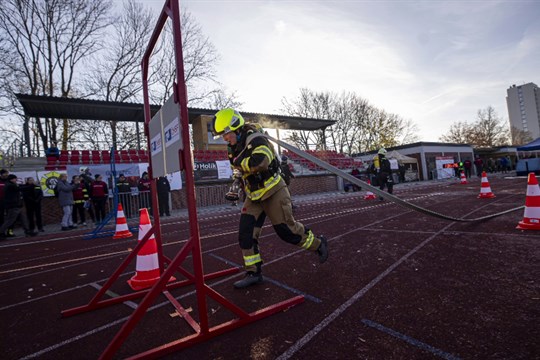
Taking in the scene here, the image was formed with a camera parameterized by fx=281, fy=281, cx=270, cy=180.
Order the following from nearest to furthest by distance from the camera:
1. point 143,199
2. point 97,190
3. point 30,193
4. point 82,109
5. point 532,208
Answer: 1. point 532,208
2. point 30,193
3. point 97,190
4. point 143,199
5. point 82,109

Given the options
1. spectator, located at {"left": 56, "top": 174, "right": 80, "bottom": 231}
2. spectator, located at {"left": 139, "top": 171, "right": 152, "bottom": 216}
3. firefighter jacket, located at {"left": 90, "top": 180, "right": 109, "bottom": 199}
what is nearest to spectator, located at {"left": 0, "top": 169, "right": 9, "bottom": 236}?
spectator, located at {"left": 56, "top": 174, "right": 80, "bottom": 231}

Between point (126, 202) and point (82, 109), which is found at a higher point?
point (82, 109)

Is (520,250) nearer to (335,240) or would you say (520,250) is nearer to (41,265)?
(335,240)

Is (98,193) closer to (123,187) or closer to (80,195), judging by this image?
(80,195)

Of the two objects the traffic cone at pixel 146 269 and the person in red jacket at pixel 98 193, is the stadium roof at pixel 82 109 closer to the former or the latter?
the person in red jacket at pixel 98 193

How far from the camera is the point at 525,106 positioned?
113312 mm

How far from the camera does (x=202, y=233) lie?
7.46 meters

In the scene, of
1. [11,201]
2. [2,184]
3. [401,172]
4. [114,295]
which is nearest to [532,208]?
[114,295]

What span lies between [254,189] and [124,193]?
11996 mm

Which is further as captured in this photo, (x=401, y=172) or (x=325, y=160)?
(x=401, y=172)

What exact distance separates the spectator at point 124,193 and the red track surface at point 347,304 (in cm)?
809

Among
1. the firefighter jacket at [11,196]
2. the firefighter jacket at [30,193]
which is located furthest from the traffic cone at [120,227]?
the firefighter jacket at [30,193]

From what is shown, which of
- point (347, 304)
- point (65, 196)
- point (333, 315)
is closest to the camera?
point (333, 315)

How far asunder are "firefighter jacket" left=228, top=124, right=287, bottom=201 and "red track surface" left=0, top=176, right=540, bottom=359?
1.14 metres
